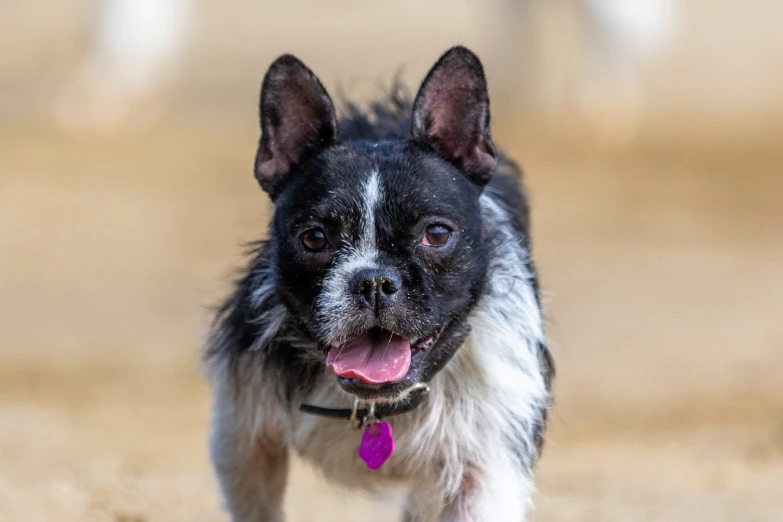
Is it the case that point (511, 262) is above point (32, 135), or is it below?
above

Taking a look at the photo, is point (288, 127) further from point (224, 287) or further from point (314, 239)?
point (224, 287)

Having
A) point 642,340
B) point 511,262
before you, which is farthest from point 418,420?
point 642,340

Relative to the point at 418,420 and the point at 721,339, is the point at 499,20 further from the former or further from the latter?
the point at 418,420

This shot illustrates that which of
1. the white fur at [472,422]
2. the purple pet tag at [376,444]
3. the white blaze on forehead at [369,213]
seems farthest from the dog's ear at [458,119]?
the purple pet tag at [376,444]

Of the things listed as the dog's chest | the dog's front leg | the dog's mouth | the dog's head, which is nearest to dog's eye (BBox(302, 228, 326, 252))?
the dog's head

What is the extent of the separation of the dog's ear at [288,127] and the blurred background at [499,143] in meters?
1.01

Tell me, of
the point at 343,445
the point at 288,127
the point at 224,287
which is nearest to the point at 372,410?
the point at 343,445

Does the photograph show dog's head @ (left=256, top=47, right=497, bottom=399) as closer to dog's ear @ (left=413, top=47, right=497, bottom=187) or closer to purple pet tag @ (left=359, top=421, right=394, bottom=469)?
dog's ear @ (left=413, top=47, right=497, bottom=187)

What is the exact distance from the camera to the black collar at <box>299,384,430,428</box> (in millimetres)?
4078

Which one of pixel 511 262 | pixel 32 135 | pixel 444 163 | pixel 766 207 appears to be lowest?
pixel 32 135

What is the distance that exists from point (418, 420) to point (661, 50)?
870 inches

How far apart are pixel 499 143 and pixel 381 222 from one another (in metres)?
7.59

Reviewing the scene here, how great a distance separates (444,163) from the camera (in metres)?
4.14

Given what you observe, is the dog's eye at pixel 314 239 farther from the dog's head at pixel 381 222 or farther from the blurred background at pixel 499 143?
the blurred background at pixel 499 143
